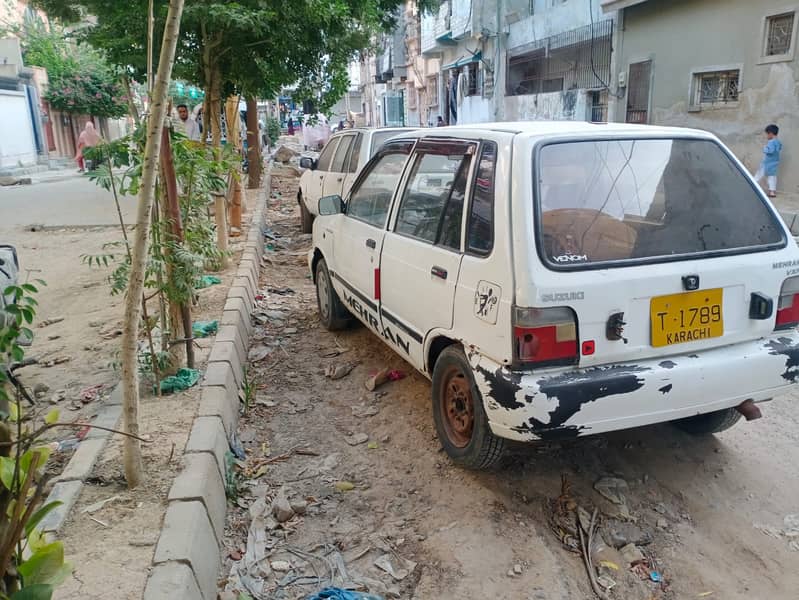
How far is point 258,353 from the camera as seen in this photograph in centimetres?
525

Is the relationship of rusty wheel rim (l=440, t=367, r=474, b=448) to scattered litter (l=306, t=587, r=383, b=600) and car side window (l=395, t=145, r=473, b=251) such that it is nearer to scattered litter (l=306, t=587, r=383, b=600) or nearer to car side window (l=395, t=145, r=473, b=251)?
car side window (l=395, t=145, r=473, b=251)

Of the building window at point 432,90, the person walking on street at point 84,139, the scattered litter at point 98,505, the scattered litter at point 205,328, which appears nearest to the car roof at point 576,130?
the scattered litter at point 98,505

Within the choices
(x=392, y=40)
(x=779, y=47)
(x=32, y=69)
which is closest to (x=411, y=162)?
(x=779, y=47)

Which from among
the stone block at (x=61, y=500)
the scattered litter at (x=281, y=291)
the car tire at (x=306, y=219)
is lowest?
the scattered litter at (x=281, y=291)

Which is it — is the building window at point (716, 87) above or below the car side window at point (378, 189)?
above

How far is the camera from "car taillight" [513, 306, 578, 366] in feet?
8.72

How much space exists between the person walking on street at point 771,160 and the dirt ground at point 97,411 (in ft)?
31.3

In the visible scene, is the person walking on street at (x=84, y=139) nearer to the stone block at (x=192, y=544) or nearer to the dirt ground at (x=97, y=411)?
Result: the dirt ground at (x=97, y=411)

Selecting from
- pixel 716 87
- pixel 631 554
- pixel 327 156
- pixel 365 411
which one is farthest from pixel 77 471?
pixel 716 87

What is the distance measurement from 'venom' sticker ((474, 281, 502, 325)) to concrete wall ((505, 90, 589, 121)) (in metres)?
16.7

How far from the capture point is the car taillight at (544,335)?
266 cm

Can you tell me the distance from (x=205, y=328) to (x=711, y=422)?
3531 millimetres

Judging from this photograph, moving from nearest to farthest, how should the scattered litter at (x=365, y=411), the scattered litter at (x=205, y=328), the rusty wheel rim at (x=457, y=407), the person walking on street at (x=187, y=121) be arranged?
→ the rusty wheel rim at (x=457, y=407)
the scattered litter at (x=365, y=411)
the scattered litter at (x=205, y=328)
the person walking on street at (x=187, y=121)

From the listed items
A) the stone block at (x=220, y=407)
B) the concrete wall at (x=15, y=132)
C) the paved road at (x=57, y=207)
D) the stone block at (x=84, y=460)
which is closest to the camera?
the stone block at (x=84, y=460)
